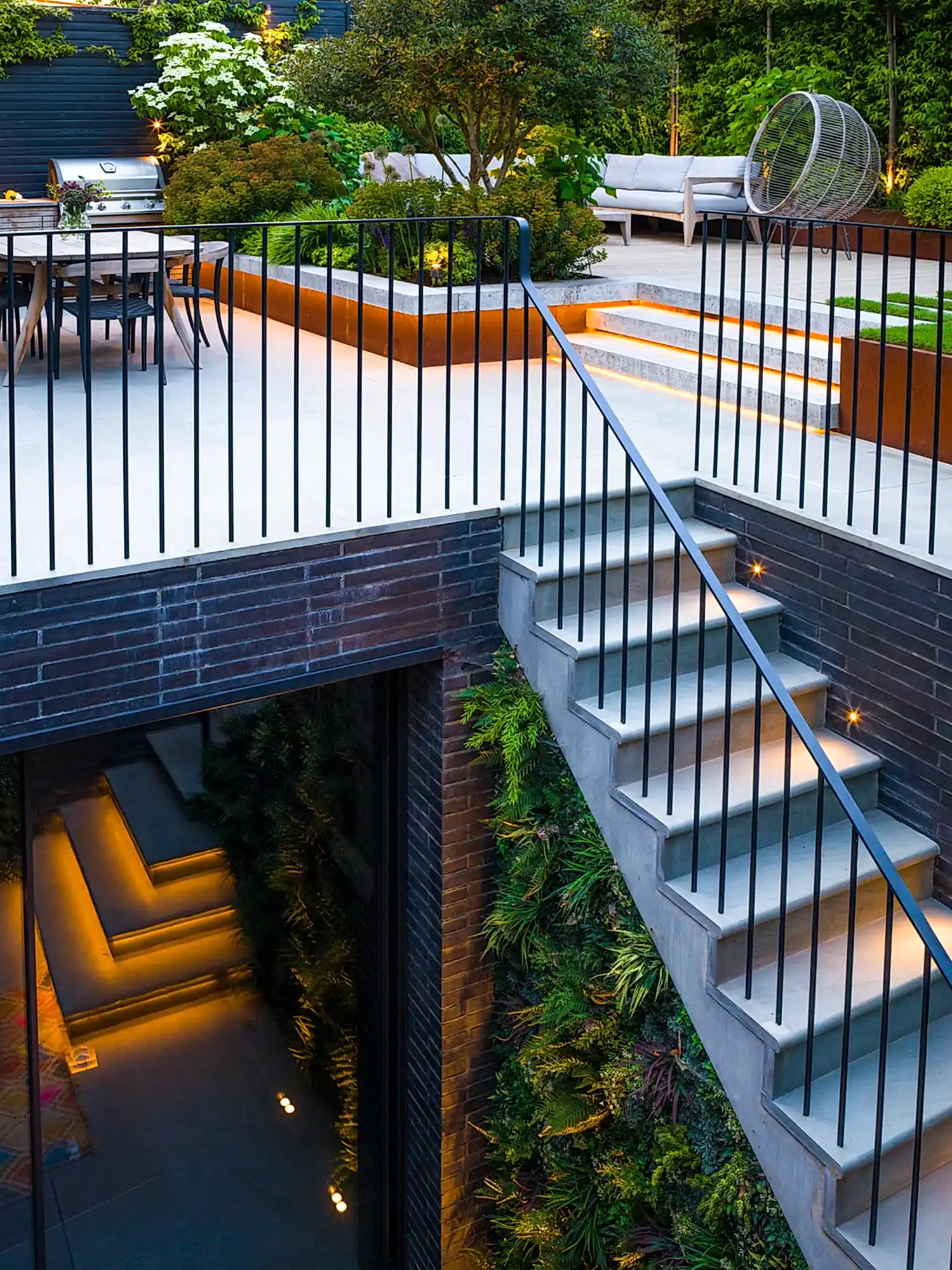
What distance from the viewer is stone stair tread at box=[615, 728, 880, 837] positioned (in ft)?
13.5

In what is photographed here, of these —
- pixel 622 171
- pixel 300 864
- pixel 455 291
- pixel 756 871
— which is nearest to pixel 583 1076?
pixel 756 871

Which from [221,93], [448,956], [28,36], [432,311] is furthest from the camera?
[28,36]

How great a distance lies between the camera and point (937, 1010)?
4.11 metres

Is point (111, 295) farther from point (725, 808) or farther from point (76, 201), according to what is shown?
point (725, 808)

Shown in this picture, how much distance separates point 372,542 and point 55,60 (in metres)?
11.2

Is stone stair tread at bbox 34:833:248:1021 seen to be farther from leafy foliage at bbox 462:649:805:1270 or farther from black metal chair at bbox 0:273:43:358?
black metal chair at bbox 0:273:43:358

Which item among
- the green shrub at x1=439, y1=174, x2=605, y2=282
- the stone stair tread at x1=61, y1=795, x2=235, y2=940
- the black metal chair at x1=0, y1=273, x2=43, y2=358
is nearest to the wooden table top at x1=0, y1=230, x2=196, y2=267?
the black metal chair at x1=0, y1=273, x2=43, y2=358

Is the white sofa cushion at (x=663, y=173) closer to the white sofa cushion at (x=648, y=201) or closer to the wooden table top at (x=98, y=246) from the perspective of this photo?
the white sofa cushion at (x=648, y=201)

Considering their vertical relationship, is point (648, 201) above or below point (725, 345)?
above

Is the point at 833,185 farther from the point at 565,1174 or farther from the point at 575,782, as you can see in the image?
the point at 565,1174

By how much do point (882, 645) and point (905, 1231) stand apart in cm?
174

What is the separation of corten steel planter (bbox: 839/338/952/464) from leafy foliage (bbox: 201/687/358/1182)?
2352 mm

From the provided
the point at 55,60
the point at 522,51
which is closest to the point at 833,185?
the point at 522,51

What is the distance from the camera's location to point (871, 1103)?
3658 mm
